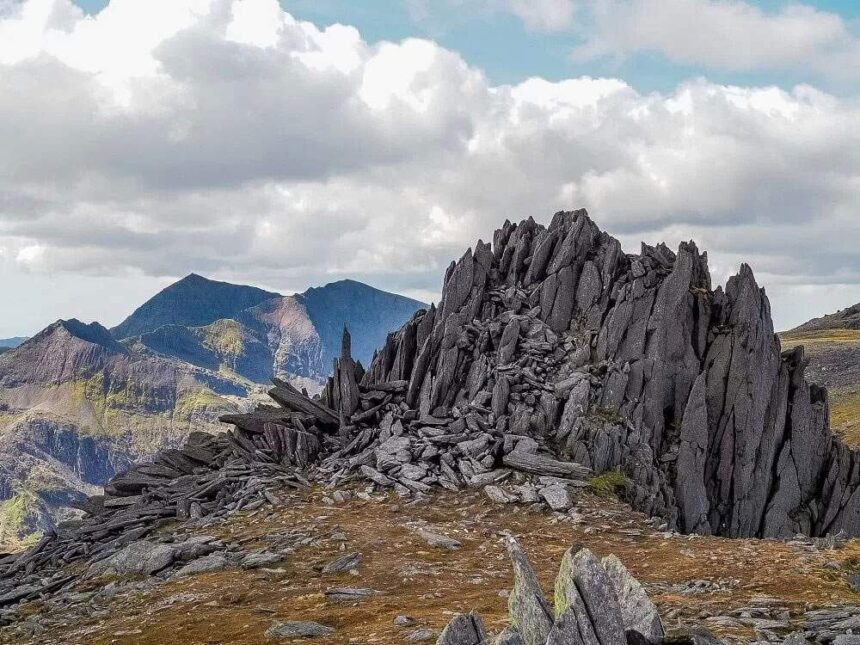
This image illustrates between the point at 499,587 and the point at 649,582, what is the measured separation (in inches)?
231

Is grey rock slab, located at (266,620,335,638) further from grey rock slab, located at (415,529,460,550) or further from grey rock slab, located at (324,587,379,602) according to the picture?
grey rock slab, located at (415,529,460,550)

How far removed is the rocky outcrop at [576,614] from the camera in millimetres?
14633

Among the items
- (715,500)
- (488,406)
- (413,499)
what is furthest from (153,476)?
(715,500)

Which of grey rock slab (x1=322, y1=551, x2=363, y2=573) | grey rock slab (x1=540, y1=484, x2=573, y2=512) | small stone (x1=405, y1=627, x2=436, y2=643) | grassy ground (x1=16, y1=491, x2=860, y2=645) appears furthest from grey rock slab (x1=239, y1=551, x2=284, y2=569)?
grey rock slab (x1=540, y1=484, x2=573, y2=512)

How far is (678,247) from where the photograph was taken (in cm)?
5888

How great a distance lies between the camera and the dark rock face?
49.5 m

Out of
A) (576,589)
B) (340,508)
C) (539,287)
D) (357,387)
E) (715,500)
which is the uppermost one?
(539,287)

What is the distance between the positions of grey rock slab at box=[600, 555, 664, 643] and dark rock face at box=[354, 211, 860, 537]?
97.0 ft

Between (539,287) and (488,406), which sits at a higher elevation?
(539,287)

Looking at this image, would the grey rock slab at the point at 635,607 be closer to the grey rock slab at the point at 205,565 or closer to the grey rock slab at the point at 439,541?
the grey rock slab at the point at 439,541

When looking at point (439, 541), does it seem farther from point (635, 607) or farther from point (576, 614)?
point (576, 614)

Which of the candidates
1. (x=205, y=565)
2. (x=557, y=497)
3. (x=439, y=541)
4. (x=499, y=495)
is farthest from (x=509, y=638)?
(x=557, y=497)

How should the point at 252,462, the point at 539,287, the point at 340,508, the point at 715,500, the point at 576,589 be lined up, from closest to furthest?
the point at 576,589 → the point at 340,508 → the point at 252,462 → the point at 715,500 → the point at 539,287

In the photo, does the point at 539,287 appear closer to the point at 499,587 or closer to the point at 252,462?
the point at 252,462
